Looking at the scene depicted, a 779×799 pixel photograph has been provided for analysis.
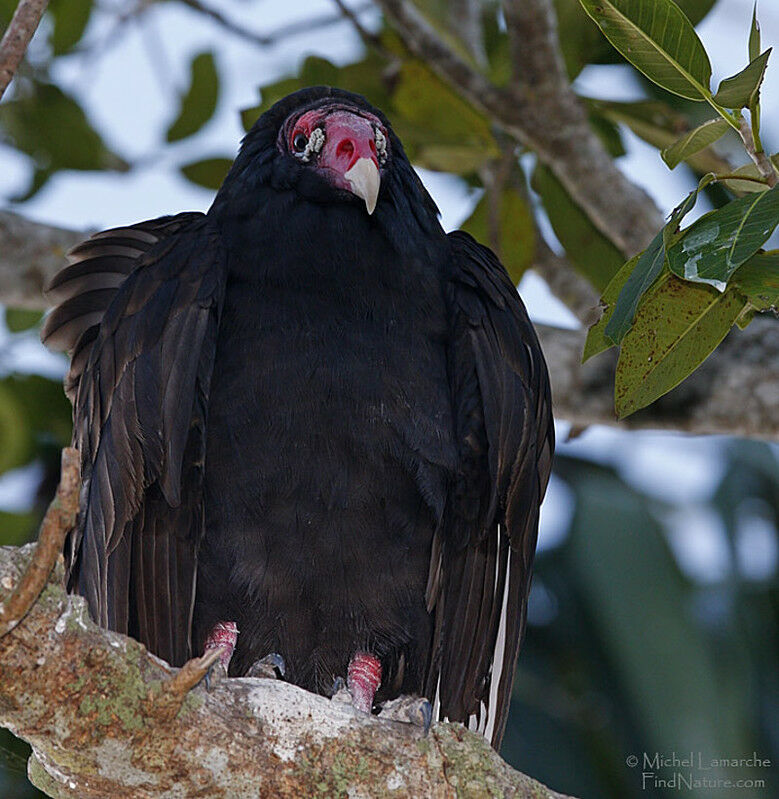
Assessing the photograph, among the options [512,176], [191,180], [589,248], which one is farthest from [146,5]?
[589,248]

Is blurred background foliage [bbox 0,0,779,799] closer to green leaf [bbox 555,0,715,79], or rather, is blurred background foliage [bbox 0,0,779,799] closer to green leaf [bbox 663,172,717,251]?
green leaf [bbox 555,0,715,79]

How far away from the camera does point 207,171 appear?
4.99m

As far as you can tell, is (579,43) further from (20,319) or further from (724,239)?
(724,239)

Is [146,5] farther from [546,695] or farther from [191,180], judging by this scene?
[546,695]

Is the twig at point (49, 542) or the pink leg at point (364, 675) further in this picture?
the pink leg at point (364, 675)

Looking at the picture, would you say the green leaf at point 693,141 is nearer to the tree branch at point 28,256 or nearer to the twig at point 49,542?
the twig at point 49,542

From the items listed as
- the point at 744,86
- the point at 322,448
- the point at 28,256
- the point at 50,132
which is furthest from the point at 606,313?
the point at 50,132

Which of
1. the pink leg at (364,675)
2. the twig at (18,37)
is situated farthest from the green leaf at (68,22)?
the pink leg at (364,675)

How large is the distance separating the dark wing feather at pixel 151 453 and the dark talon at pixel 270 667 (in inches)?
8.3

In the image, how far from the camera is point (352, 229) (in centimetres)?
354

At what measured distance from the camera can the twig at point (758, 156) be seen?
2.40 metres

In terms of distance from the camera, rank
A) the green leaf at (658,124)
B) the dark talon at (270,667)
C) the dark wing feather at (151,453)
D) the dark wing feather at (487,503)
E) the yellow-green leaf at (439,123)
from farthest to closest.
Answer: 1. the yellow-green leaf at (439,123)
2. the green leaf at (658,124)
3. the dark wing feather at (487,503)
4. the dark wing feather at (151,453)
5. the dark talon at (270,667)

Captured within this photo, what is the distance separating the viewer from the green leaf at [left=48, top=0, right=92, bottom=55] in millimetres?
4992

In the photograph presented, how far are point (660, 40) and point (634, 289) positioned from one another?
54cm
